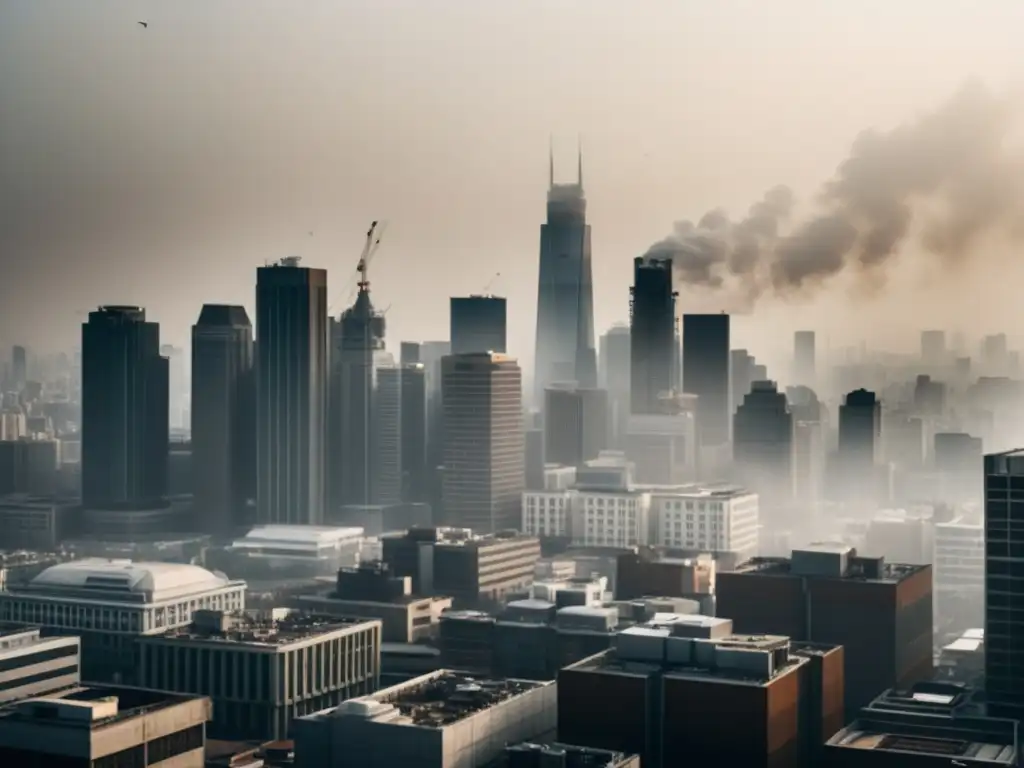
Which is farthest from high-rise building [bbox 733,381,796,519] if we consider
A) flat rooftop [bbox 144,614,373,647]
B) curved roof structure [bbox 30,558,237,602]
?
flat rooftop [bbox 144,614,373,647]

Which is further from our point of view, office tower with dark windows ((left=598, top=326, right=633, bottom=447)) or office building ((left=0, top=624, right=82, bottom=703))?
office tower with dark windows ((left=598, top=326, right=633, bottom=447))

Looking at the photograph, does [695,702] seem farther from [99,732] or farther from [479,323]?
[479,323]

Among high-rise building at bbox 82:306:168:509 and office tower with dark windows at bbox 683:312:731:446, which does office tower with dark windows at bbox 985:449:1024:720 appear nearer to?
high-rise building at bbox 82:306:168:509

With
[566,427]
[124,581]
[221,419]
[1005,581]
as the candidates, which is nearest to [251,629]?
[124,581]

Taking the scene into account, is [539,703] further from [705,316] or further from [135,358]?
[705,316]

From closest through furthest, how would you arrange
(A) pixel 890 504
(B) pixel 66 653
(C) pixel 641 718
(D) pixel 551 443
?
(C) pixel 641 718 → (B) pixel 66 653 → (A) pixel 890 504 → (D) pixel 551 443

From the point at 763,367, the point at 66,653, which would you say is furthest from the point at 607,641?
the point at 763,367
